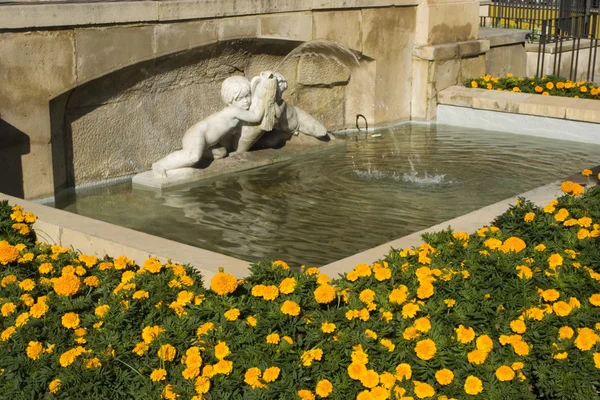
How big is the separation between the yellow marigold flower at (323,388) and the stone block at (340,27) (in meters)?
6.42

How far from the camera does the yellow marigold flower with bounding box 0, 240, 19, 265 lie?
4.64m

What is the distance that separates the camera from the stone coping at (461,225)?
4.58m

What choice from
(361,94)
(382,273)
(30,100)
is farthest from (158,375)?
(361,94)

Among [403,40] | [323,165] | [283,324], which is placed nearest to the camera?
[283,324]

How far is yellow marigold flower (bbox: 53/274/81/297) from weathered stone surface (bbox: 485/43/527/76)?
343 inches

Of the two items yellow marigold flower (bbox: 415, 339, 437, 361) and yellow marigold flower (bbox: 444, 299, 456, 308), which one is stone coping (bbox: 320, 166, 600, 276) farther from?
yellow marigold flower (bbox: 415, 339, 437, 361)

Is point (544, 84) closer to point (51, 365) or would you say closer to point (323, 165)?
point (323, 165)

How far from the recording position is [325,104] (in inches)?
403

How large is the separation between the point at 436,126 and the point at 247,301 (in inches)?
277

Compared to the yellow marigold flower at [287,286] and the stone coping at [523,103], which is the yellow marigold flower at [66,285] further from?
the stone coping at [523,103]

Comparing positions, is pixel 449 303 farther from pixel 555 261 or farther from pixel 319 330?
pixel 555 261

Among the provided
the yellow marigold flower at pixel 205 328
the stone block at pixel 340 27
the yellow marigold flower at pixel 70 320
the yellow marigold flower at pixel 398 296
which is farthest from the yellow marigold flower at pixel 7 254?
the stone block at pixel 340 27

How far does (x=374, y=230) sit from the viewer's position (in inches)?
247

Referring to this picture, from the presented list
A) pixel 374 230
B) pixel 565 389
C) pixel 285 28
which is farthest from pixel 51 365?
pixel 285 28
